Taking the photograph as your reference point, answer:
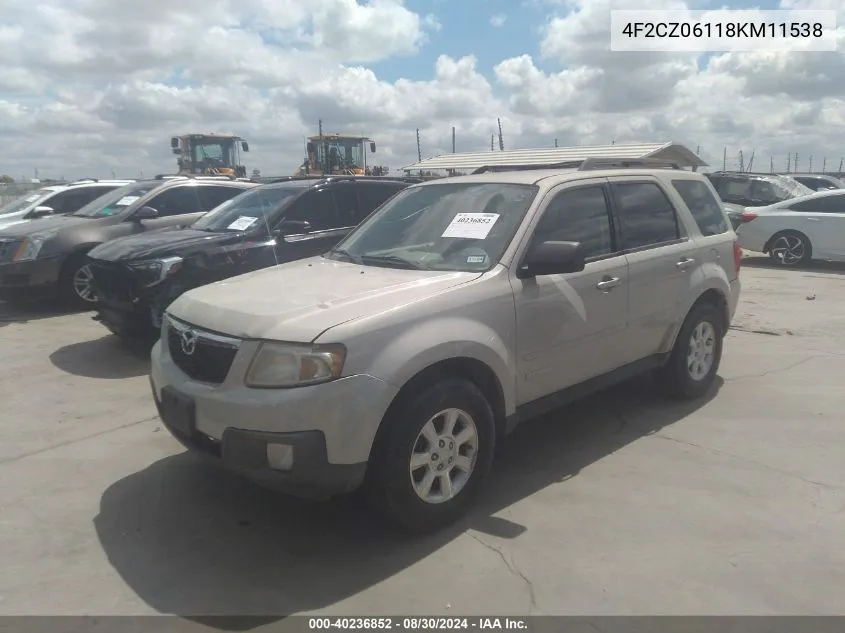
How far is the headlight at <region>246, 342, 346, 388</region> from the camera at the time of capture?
3043 mm

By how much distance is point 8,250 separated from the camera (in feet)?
28.3

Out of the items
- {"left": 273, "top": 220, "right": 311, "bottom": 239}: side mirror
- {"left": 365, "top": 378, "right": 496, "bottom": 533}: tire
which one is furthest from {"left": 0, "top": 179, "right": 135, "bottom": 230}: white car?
{"left": 365, "top": 378, "right": 496, "bottom": 533}: tire

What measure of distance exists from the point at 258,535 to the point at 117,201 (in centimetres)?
776

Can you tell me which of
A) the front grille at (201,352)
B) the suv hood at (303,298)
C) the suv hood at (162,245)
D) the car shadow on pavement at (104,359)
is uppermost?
the suv hood at (162,245)

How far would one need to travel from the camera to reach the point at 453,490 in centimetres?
351

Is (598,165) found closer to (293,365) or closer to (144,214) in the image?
(293,365)

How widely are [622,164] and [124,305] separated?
450cm

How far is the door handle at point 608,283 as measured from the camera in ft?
14.2

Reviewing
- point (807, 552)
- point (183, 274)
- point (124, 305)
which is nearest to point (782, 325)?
point (807, 552)

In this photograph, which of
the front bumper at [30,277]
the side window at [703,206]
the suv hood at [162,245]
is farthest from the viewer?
the front bumper at [30,277]

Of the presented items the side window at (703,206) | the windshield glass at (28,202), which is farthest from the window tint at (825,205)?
the windshield glass at (28,202)

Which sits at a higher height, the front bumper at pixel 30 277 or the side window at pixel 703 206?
the side window at pixel 703 206

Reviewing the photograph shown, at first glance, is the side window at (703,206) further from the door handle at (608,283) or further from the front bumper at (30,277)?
the front bumper at (30,277)

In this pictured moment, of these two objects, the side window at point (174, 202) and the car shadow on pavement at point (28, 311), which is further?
the side window at point (174, 202)
